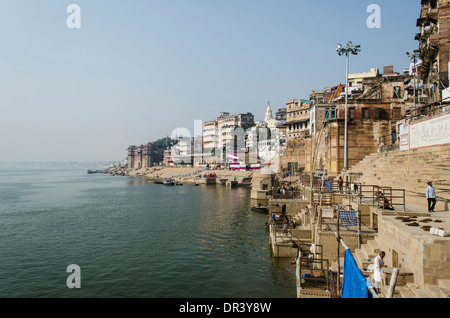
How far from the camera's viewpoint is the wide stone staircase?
16.3 m

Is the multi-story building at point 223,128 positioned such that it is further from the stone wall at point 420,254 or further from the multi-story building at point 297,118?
the stone wall at point 420,254

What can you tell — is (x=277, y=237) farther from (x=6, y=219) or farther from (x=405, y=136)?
(x=6, y=219)

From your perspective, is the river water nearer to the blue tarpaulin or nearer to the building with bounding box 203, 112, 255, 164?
the blue tarpaulin

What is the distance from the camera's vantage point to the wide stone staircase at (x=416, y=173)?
1630 cm

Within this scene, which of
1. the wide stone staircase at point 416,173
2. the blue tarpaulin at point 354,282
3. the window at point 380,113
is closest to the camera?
the blue tarpaulin at point 354,282

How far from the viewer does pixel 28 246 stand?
92.2 feet

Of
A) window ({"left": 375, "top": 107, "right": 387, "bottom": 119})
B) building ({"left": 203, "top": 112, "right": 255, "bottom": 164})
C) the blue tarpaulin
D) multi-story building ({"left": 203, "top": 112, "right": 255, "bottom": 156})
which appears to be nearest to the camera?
the blue tarpaulin

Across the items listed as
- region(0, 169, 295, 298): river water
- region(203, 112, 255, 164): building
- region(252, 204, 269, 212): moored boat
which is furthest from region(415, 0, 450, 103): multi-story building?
region(203, 112, 255, 164): building

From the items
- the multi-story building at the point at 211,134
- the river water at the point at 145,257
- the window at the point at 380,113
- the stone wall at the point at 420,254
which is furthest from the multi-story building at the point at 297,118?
the multi-story building at the point at 211,134

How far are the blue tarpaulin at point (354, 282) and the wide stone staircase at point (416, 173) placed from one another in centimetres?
1061

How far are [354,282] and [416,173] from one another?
592 inches

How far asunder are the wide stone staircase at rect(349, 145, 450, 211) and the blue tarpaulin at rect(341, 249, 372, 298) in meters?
10.6
